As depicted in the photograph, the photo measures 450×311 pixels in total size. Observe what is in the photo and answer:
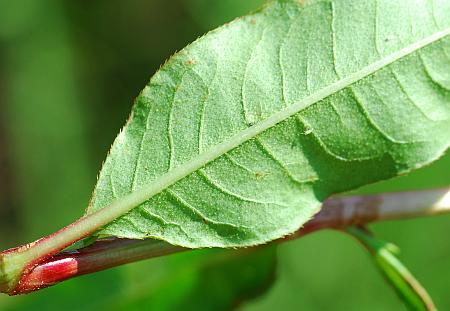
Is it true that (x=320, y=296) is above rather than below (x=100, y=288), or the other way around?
above

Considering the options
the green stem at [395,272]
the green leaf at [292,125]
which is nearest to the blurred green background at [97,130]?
the green stem at [395,272]

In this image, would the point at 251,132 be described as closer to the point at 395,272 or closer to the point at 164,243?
the point at 164,243

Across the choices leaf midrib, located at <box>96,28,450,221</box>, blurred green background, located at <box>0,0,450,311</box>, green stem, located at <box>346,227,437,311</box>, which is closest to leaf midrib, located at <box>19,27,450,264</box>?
leaf midrib, located at <box>96,28,450,221</box>

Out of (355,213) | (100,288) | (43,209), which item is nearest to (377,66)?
(355,213)

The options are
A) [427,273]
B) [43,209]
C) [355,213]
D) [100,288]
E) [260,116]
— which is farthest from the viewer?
[43,209]

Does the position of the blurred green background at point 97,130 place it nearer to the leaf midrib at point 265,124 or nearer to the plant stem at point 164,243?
the plant stem at point 164,243

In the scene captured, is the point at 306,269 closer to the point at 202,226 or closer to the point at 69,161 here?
the point at 69,161

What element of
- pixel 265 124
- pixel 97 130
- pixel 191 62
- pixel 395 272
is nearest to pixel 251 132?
pixel 265 124
